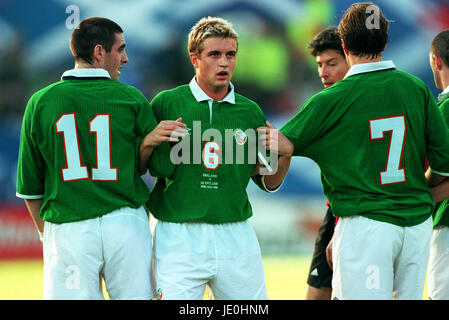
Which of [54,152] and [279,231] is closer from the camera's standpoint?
[54,152]

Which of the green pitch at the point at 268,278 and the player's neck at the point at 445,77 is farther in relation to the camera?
the green pitch at the point at 268,278

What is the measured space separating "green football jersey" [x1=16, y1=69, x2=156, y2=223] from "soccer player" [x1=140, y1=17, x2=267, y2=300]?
0.23m

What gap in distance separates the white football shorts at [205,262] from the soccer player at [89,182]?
0.12 metres

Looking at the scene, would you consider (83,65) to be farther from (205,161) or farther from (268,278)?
(268,278)

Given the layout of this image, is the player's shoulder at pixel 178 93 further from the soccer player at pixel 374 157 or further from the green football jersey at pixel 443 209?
the green football jersey at pixel 443 209

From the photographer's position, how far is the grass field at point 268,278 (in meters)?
7.08

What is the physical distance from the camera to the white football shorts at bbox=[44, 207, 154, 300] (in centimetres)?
362

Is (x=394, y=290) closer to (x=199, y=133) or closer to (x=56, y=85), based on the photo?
(x=199, y=133)

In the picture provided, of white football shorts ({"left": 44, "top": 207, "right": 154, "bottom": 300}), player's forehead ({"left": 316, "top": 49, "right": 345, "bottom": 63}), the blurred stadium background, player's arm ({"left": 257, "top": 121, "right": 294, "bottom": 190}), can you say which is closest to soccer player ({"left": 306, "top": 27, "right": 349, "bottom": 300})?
player's forehead ({"left": 316, "top": 49, "right": 345, "bottom": 63})

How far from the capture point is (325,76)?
467 cm

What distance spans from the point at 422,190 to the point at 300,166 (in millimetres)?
6702

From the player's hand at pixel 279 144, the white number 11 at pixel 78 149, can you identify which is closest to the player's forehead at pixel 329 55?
the player's hand at pixel 279 144

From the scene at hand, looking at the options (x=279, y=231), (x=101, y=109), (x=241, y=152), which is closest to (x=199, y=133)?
(x=241, y=152)

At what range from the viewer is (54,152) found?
12.2 ft
